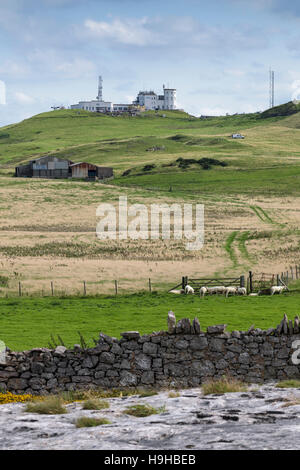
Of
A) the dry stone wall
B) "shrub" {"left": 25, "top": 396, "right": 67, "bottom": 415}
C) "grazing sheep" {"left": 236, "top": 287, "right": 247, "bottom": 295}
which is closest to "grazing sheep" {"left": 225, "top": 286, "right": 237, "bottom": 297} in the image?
"grazing sheep" {"left": 236, "top": 287, "right": 247, "bottom": 295}

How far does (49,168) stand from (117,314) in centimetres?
11875

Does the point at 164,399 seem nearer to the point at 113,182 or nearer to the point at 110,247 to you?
the point at 110,247

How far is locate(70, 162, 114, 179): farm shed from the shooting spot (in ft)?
476

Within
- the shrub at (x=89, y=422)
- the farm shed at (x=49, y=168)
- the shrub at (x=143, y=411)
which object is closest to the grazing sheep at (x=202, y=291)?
the shrub at (x=143, y=411)

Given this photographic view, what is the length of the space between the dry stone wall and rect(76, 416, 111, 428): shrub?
452 centimetres

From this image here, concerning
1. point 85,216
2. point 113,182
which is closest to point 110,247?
point 85,216

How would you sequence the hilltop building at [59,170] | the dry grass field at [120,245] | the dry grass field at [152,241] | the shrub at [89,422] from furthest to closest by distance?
the hilltop building at [59,170] < the dry grass field at [152,241] < the dry grass field at [120,245] < the shrub at [89,422]

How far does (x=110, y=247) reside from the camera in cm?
6612

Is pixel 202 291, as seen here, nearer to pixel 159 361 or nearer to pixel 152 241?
pixel 159 361

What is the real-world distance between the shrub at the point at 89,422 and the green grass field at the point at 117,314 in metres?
10.1

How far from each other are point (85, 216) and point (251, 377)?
7497cm

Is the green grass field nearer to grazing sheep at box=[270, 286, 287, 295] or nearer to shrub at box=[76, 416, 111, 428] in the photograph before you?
grazing sheep at box=[270, 286, 287, 295]

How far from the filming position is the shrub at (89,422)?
43.3 ft

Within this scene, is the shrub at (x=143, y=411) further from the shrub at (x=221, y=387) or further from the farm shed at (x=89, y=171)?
the farm shed at (x=89, y=171)
